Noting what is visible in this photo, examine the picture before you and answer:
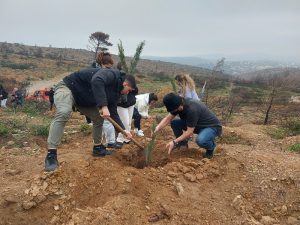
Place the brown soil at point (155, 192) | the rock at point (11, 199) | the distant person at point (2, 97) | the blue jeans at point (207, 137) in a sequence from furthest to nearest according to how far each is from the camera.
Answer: the distant person at point (2, 97)
the blue jeans at point (207, 137)
the rock at point (11, 199)
the brown soil at point (155, 192)

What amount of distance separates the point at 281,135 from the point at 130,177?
15.6ft

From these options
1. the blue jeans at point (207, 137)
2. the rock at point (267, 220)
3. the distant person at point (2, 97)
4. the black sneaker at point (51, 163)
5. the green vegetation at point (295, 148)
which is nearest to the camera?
the rock at point (267, 220)

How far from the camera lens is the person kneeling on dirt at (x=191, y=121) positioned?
467 centimetres

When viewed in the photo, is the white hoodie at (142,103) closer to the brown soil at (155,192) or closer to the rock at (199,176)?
the brown soil at (155,192)

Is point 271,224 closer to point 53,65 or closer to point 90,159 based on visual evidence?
point 90,159

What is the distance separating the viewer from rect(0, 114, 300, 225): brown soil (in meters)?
3.79

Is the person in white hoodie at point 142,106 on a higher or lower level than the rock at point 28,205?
higher

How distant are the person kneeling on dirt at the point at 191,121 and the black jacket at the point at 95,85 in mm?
606

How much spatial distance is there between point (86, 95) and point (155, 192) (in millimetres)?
1303

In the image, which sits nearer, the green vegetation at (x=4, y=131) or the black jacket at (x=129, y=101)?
the black jacket at (x=129, y=101)

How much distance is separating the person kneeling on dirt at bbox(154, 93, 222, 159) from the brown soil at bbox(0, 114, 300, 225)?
25 cm

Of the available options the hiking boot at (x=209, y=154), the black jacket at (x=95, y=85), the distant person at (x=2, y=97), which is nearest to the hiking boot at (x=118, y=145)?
the black jacket at (x=95, y=85)

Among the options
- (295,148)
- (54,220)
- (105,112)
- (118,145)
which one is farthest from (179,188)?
(295,148)

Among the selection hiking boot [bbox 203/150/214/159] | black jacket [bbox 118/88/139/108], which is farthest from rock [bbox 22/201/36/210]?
hiking boot [bbox 203/150/214/159]
